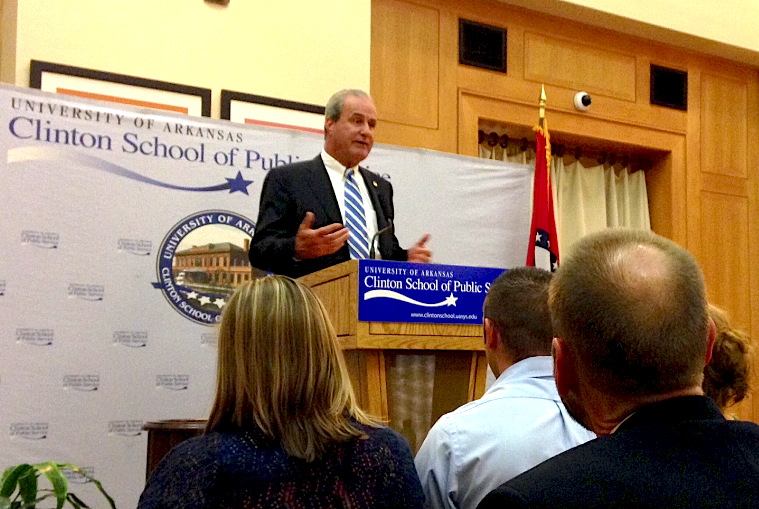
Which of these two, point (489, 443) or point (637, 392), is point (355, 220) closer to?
point (489, 443)

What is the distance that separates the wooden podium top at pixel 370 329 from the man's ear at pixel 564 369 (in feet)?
4.65

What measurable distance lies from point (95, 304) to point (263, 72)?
1.70m

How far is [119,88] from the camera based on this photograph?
4301mm

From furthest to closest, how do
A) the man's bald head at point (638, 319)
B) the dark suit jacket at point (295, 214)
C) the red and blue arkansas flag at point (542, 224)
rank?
the red and blue arkansas flag at point (542, 224), the dark suit jacket at point (295, 214), the man's bald head at point (638, 319)

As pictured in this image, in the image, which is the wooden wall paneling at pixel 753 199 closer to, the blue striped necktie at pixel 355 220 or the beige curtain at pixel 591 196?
the beige curtain at pixel 591 196

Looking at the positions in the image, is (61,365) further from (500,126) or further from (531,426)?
(500,126)

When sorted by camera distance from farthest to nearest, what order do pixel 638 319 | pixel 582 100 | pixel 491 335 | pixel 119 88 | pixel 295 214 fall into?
pixel 582 100 → pixel 119 88 → pixel 295 214 → pixel 491 335 → pixel 638 319

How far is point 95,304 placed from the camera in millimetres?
3695

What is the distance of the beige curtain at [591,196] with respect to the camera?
265 inches

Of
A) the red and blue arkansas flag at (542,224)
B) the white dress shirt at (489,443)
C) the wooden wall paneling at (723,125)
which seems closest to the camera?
the white dress shirt at (489,443)

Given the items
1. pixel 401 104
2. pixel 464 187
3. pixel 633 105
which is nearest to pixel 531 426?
pixel 464 187

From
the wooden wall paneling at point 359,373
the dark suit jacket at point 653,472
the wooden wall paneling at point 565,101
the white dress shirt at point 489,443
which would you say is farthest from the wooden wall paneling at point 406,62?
the dark suit jacket at point 653,472

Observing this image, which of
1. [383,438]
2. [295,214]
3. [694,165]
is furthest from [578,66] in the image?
[383,438]

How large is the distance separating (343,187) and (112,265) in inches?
46.3
